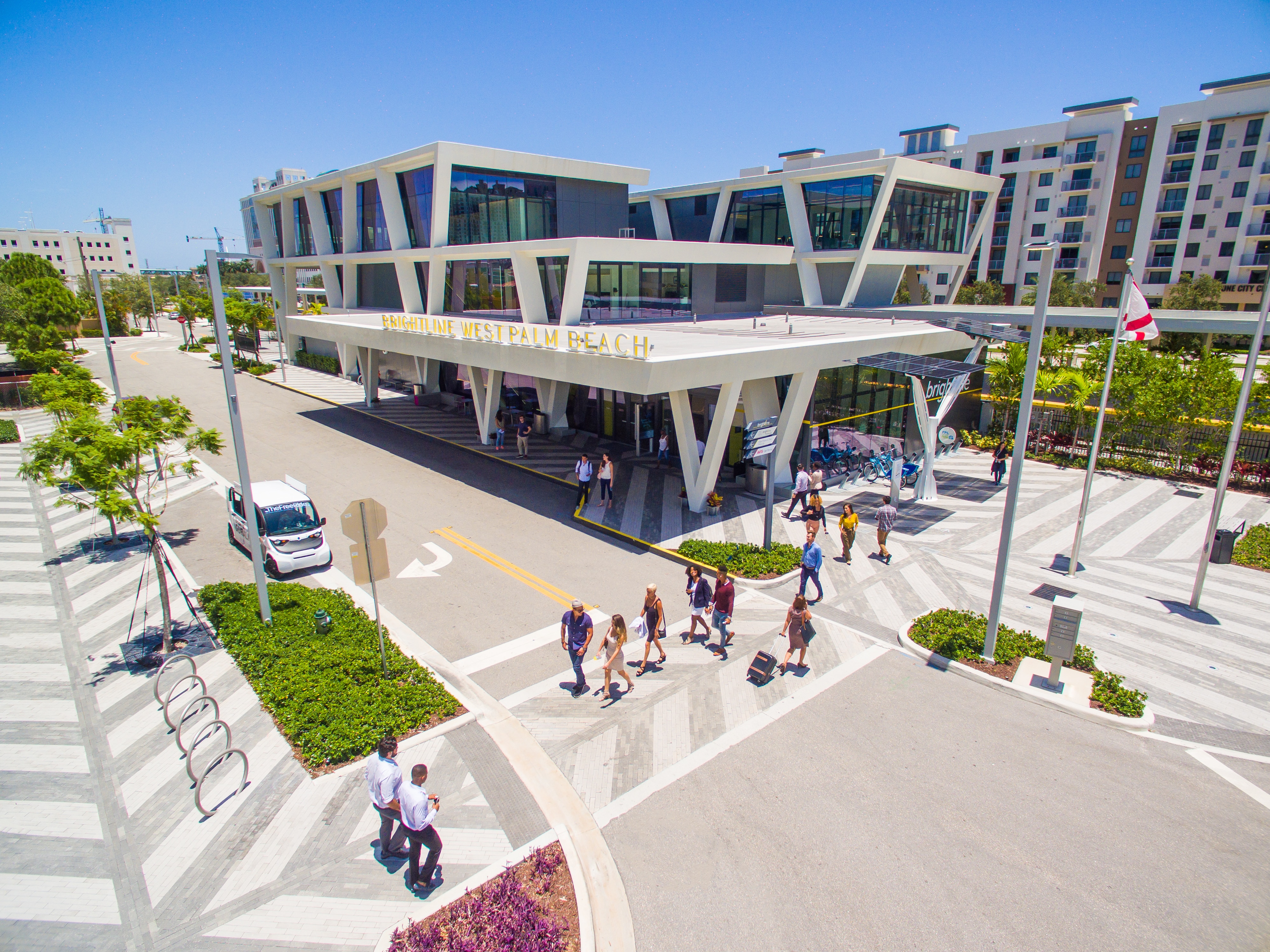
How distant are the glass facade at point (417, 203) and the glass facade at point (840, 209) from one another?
59.6 ft

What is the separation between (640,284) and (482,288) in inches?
316

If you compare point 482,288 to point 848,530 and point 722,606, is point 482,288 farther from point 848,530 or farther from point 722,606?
point 722,606

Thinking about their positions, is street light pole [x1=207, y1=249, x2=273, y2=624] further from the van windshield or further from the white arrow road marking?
the white arrow road marking

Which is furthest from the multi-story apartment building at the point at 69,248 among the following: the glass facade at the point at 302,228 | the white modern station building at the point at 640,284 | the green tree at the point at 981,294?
the green tree at the point at 981,294

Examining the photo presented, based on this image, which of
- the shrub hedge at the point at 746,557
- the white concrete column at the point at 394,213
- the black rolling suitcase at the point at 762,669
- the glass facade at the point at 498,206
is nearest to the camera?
the black rolling suitcase at the point at 762,669

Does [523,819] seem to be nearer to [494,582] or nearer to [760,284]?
[494,582]

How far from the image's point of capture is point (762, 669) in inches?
413

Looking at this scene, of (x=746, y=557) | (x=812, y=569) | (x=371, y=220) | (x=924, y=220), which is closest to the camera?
(x=812, y=569)

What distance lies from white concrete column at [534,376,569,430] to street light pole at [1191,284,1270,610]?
69.4 ft

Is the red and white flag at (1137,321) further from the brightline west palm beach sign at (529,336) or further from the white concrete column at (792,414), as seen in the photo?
the brightline west palm beach sign at (529,336)

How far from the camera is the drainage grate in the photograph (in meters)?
13.8

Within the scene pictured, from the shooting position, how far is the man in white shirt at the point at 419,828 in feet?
21.3

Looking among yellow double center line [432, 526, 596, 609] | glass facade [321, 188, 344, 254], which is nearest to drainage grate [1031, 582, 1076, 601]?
yellow double center line [432, 526, 596, 609]

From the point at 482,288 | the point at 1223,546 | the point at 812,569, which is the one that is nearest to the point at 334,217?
the point at 482,288
